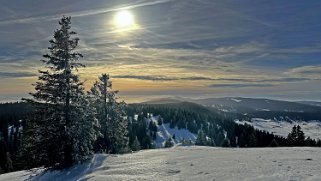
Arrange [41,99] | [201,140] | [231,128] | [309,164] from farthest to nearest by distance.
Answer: [231,128] < [201,140] < [41,99] < [309,164]

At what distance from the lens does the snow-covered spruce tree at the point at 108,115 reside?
4641cm

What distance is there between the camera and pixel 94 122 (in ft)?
93.8

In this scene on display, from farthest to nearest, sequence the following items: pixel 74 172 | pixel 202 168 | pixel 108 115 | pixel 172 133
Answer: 1. pixel 172 133
2. pixel 108 115
3. pixel 74 172
4. pixel 202 168

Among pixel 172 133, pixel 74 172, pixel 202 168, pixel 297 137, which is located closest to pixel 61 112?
pixel 74 172

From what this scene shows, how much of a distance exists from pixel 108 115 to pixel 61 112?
65.4ft

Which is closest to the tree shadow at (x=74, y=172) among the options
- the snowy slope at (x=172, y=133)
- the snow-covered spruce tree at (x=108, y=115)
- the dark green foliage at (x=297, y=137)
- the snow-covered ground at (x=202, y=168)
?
the snow-covered ground at (x=202, y=168)

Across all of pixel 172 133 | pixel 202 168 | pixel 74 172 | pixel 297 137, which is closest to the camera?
pixel 202 168

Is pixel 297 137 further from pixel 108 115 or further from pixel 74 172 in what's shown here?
pixel 74 172

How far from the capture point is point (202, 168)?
17.7 meters

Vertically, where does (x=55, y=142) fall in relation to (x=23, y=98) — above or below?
below

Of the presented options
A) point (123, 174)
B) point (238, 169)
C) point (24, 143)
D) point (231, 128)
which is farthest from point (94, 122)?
point (231, 128)

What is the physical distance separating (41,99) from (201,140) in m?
82.4

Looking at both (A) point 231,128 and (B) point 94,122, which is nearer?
(B) point 94,122

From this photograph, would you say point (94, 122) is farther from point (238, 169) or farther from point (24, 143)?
point (238, 169)
